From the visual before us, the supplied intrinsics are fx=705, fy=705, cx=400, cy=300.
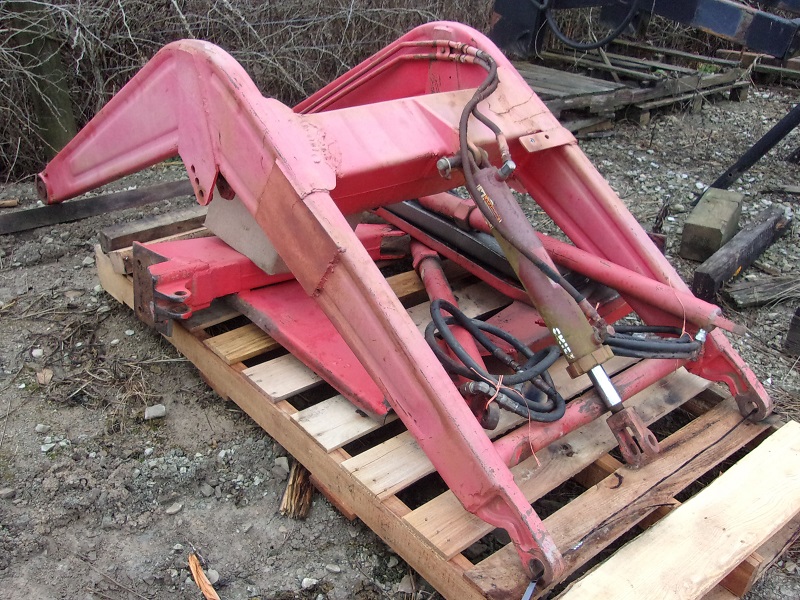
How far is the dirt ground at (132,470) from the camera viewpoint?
1939 mm

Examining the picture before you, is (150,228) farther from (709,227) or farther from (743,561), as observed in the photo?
(709,227)

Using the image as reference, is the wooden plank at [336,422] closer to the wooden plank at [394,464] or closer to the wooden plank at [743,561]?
the wooden plank at [394,464]

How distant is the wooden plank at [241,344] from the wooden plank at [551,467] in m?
0.89

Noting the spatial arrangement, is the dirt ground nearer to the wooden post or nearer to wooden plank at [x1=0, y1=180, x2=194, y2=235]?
wooden plank at [x1=0, y1=180, x2=194, y2=235]

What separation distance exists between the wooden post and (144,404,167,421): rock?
2.10 m

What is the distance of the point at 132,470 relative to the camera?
2.24m

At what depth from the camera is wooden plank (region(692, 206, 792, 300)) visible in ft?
10.6

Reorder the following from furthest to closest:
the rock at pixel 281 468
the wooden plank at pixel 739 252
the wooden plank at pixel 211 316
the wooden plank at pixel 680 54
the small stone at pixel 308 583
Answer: the wooden plank at pixel 680 54, the wooden plank at pixel 739 252, the wooden plank at pixel 211 316, the rock at pixel 281 468, the small stone at pixel 308 583

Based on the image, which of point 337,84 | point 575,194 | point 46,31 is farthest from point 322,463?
point 46,31

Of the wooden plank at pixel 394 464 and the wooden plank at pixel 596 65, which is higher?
the wooden plank at pixel 596 65

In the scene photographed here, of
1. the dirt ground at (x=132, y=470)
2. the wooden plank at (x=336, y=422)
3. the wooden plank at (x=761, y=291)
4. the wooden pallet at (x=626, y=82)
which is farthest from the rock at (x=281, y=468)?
the wooden pallet at (x=626, y=82)

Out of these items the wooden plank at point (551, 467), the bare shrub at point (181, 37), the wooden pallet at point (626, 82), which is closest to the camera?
the wooden plank at point (551, 467)

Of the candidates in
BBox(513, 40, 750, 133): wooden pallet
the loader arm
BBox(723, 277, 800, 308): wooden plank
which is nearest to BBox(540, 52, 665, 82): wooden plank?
BBox(513, 40, 750, 133): wooden pallet

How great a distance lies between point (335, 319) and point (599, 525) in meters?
0.89
